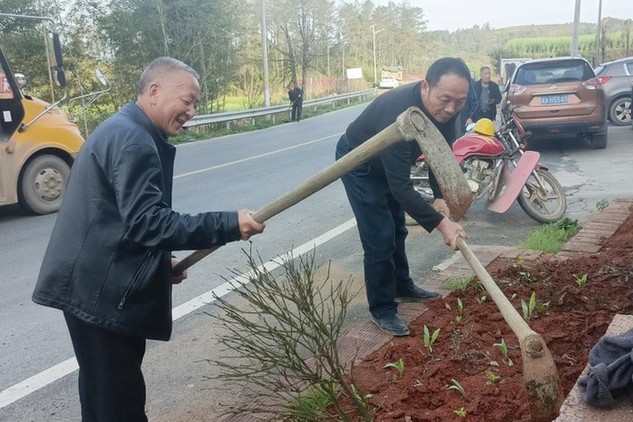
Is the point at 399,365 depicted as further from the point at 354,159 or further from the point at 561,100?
the point at 561,100

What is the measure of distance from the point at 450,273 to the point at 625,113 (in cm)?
1275

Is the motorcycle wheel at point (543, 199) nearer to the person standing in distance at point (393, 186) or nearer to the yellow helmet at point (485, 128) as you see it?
the yellow helmet at point (485, 128)

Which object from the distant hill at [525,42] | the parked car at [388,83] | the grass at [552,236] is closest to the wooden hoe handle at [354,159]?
the grass at [552,236]

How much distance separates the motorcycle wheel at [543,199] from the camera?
6652mm

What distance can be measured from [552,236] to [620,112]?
1132 centimetres

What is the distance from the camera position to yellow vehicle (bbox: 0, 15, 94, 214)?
8.07 meters

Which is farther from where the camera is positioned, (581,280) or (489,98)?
(489,98)

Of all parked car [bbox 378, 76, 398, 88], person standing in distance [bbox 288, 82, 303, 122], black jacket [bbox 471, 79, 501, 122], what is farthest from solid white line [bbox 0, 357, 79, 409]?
parked car [bbox 378, 76, 398, 88]

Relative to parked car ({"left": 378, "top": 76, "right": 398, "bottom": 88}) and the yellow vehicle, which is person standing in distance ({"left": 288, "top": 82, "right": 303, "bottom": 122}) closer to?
the yellow vehicle

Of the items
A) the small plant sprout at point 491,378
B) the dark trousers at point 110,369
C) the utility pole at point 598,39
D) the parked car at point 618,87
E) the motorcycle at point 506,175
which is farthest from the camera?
the utility pole at point 598,39

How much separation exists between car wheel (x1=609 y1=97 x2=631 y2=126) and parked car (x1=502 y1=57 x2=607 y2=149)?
4.11m

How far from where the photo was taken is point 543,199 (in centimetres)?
673

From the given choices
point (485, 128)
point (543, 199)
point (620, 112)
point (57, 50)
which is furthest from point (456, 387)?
point (620, 112)

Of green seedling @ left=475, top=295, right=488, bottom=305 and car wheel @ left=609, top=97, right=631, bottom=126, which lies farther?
car wheel @ left=609, top=97, right=631, bottom=126
